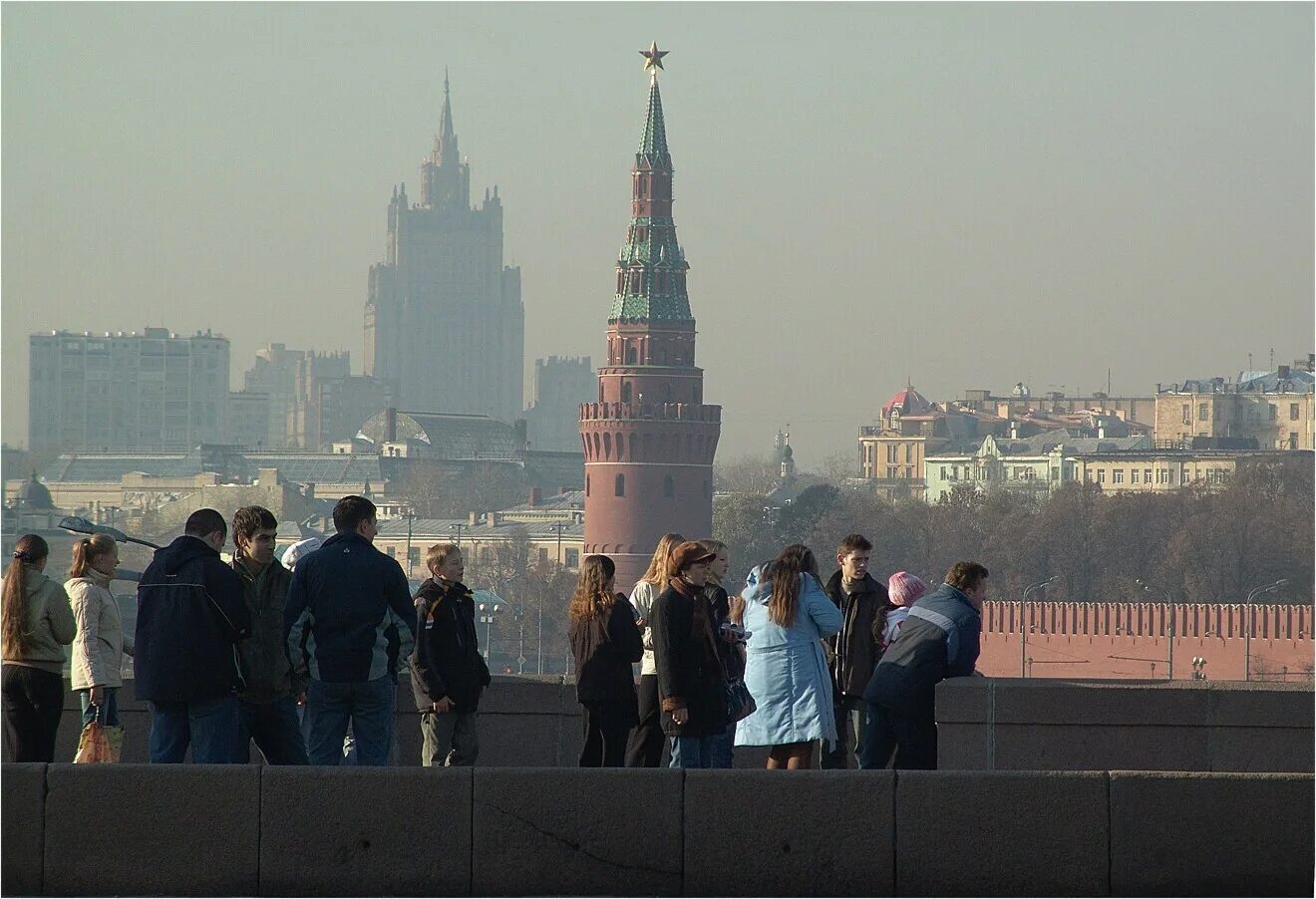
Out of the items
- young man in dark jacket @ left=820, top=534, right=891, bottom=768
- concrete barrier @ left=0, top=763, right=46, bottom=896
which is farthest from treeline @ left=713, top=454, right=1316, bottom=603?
concrete barrier @ left=0, top=763, right=46, bottom=896

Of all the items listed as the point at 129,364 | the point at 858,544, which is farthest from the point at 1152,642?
the point at 129,364

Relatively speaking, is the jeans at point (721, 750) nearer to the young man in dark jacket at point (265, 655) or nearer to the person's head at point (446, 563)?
the person's head at point (446, 563)

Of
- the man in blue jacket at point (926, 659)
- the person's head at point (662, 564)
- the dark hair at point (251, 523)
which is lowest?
the man in blue jacket at point (926, 659)

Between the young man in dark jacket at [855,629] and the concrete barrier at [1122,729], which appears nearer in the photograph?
the concrete barrier at [1122,729]

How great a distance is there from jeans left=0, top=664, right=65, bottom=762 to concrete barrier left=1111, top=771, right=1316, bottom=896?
12.3ft

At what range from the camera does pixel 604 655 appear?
33.4 ft

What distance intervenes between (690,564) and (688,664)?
344 mm

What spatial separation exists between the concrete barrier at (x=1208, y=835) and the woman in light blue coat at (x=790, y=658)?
4.59ft

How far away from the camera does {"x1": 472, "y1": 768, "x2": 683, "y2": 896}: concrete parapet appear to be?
29.5ft

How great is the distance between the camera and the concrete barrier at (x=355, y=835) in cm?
895

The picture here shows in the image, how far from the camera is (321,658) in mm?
9750

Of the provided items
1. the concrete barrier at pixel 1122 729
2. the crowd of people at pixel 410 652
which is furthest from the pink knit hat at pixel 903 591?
the concrete barrier at pixel 1122 729

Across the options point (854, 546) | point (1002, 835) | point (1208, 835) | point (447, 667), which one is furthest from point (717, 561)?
point (1208, 835)

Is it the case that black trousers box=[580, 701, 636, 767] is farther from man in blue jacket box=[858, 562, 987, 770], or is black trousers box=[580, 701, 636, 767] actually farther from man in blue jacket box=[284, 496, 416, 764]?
man in blue jacket box=[858, 562, 987, 770]
